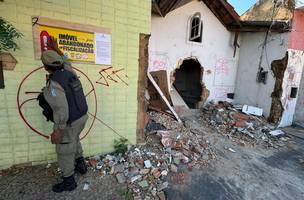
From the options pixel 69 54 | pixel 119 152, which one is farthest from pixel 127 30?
pixel 119 152

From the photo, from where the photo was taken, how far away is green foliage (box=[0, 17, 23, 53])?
2039mm

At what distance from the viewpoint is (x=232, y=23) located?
6.07m

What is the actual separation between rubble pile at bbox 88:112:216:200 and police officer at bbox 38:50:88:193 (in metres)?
0.63

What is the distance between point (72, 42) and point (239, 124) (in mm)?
4731

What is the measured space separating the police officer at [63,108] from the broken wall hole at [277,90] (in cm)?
572

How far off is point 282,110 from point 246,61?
2016 mm

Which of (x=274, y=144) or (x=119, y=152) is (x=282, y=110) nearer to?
(x=274, y=144)

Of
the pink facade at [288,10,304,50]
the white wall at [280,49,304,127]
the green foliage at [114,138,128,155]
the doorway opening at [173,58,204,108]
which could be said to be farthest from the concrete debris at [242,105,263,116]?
the green foliage at [114,138,128,155]

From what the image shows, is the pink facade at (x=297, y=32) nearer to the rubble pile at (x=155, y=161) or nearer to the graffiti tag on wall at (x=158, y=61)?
the graffiti tag on wall at (x=158, y=61)

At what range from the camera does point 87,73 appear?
271 cm

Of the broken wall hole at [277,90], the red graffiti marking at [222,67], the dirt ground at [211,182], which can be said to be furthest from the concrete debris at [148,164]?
the broken wall hole at [277,90]

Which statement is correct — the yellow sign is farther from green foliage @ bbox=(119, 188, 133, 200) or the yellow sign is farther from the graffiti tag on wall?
the graffiti tag on wall

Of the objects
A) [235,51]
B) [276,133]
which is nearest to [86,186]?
[276,133]

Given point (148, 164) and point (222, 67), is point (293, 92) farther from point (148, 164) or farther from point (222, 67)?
point (148, 164)
